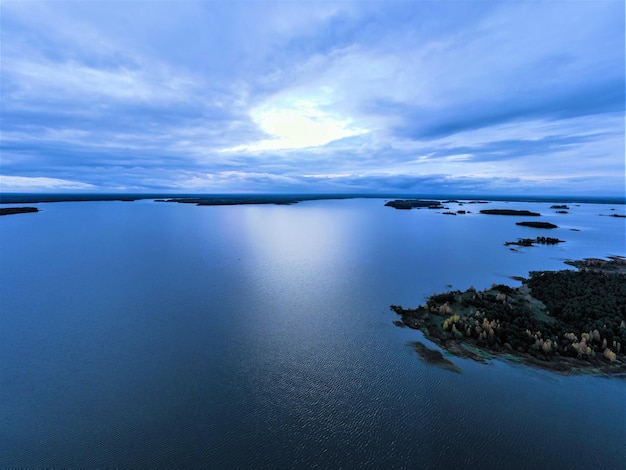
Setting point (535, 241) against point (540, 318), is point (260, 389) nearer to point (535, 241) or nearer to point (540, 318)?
point (540, 318)

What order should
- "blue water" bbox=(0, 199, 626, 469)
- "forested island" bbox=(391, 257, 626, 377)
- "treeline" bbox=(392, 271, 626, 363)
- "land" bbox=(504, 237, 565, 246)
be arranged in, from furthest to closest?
"land" bbox=(504, 237, 565, 246) → "treeline" bbox=(392, 271, 626, 363) → "forested island" bbox=(391, 257, 626, 377) → "blue water" bbox=(0, 199, 626, 469)

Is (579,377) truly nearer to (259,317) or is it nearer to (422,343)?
(422,343)

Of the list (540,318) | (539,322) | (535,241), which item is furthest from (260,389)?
(535,241)

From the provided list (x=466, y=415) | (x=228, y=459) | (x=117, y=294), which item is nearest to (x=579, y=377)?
(x=466, y=415)

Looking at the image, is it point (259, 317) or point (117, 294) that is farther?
point (117, 294)

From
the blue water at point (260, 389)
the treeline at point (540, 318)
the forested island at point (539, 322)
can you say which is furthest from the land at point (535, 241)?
the blue water at point (260, 389)

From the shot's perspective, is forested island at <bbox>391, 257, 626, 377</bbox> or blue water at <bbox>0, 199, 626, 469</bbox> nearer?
blue water at <bbox>0, 199, 626, 469</bbox>

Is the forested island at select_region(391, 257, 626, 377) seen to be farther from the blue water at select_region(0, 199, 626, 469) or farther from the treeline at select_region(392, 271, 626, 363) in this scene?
the blue water at select_region(0, 199, 626, 469)

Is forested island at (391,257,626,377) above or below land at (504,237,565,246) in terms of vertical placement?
above

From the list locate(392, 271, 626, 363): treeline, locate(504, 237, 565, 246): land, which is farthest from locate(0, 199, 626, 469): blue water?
locate(504, 237, 565, 246): land
